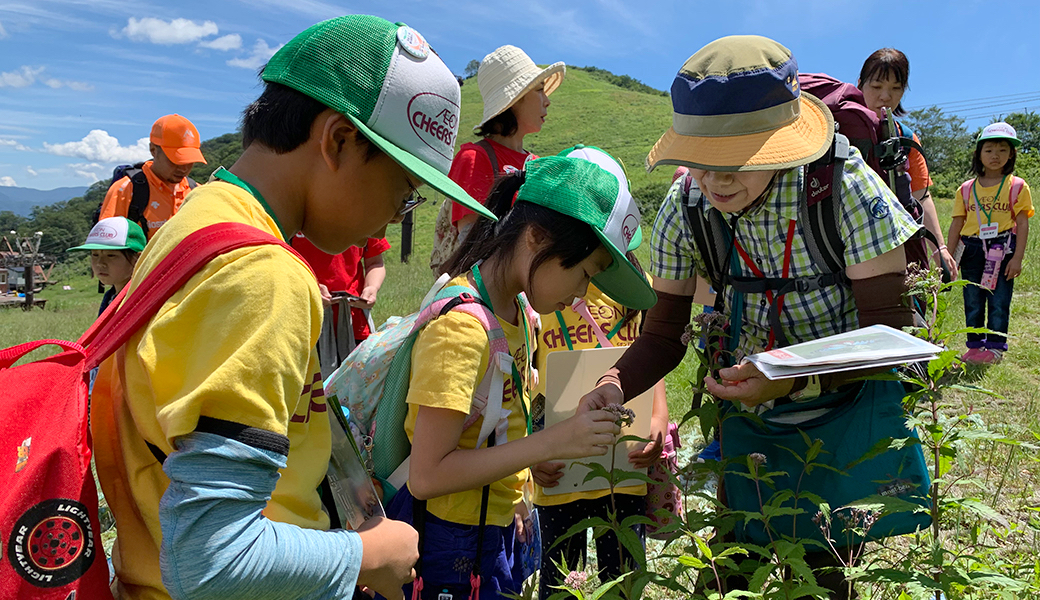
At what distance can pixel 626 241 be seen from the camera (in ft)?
6.61

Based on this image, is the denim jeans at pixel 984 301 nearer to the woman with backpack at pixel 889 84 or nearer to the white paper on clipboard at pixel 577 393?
the woman with backpack at pixel 889 84

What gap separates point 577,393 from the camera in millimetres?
2225

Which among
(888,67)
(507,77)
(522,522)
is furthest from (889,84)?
(522,522)

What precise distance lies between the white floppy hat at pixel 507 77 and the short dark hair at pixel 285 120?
2539 mm

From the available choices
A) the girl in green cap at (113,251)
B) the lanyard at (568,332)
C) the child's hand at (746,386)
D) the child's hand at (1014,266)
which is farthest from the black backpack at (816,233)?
the child's hand at (1014,266)

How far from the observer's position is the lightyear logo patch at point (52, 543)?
802mm

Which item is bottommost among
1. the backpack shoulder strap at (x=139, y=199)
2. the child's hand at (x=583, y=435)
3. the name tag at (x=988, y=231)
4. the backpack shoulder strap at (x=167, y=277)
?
the child's hand at (x=583, y=435)

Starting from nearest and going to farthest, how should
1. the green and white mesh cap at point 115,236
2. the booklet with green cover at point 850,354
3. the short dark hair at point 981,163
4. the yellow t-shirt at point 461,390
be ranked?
the booklet with green cover at point 850,354
the yellow t-shirt at point 461,390
the green and white mesh cap at point 115,236
the short dark hair at point 981,163

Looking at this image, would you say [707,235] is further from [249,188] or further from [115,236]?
[115,236]

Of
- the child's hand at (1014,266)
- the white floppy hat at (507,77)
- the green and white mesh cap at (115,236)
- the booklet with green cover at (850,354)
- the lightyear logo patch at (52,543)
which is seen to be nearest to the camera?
the lightyear logo patch at (52,543)

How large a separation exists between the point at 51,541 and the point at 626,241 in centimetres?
156

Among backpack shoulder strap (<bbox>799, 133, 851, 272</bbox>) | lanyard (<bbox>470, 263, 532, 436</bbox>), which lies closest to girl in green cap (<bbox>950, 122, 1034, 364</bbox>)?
backpack shoulder strap (<bbox>799, 133, 851, 272</bbox>)

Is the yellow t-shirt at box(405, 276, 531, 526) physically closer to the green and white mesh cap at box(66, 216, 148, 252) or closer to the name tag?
the green and white mesh cap at box(66, 216, 148, 252)

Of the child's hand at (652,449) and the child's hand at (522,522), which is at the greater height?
the child's hand at (652,449)
